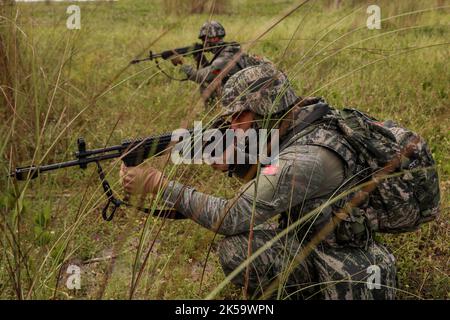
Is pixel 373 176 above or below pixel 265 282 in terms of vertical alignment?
above

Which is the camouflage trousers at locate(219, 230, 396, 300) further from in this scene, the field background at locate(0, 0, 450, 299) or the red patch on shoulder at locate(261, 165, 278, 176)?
the red patch on shoulder at locate(261, 165, 278, 176)

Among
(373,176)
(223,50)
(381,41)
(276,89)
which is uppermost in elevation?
(381,41)

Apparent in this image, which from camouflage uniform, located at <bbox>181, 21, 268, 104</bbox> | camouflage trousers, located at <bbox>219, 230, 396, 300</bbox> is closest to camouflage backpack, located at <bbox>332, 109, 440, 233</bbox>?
camouflage trousers, located at <bbox>219, 230, 396, 300</bbox>

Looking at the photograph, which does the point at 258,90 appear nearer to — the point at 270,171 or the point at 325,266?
the point at 270,171

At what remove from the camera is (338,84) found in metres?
4.95

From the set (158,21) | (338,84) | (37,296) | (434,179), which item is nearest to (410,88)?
(338,84)

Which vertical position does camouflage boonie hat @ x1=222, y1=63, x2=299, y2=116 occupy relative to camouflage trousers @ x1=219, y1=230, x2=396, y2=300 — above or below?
above

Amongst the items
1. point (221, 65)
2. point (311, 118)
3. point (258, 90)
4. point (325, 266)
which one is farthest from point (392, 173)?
point (221, 65)

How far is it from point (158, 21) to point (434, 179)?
9.06m

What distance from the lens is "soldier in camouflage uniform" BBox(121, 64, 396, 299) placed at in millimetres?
2189

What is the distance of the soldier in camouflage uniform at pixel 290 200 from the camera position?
7.18 feet

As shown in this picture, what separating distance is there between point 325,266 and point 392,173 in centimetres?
52

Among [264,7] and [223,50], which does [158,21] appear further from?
[223,50]

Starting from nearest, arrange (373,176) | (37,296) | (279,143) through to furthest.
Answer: (37,296), (373,176), (279,143)
